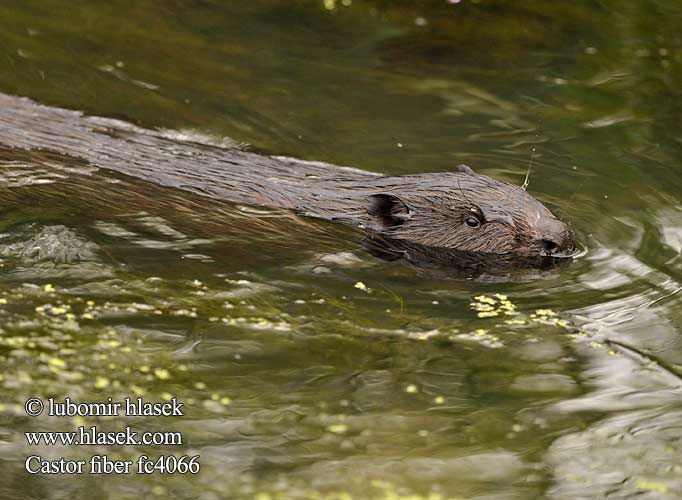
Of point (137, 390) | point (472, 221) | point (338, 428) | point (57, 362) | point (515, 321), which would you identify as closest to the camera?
point (338, 428)

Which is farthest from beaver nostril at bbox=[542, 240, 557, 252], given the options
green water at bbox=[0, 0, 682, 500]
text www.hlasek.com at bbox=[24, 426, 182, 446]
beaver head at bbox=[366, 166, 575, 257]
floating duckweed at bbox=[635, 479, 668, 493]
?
text www.hlasek.com at bbox=[24, 426, 182, 446]

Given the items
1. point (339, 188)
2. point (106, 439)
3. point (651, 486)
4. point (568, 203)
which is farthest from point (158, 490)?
point (568, 203)

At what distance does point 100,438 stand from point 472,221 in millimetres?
2768

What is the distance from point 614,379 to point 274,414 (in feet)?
5.27

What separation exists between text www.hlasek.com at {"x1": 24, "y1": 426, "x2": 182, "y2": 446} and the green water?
0.04 m

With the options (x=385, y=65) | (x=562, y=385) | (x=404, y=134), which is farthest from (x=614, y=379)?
(x=385, y=65)

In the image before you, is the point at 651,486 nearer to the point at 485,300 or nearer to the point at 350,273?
the point at 485,300

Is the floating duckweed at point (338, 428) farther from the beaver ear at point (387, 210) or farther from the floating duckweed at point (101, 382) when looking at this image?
the beaver ear at point (387, 210)

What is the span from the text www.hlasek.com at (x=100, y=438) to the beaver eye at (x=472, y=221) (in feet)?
8.34

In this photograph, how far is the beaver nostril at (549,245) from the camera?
6.14 metres

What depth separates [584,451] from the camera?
174 inches

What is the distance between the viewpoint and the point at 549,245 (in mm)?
6160

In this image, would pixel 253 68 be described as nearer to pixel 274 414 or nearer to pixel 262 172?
pixel 262 172

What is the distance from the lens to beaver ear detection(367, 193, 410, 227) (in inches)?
249
